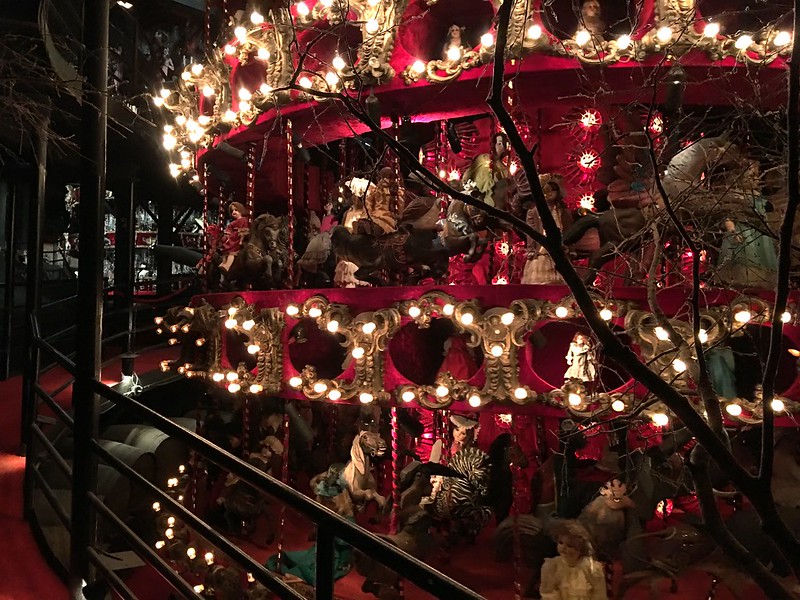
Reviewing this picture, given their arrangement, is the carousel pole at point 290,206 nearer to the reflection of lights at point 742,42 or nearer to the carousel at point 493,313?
the carousel at point 493,313

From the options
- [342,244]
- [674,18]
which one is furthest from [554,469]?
[674,18]

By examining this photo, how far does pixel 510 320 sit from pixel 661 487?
7.03 feet

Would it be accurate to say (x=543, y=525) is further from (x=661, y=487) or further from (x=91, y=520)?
(x=91, y=520)

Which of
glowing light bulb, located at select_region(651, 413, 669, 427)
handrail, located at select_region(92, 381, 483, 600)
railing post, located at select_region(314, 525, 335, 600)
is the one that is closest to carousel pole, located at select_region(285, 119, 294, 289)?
glowing light bulb, located at select_region(651, 413, 669, 427)

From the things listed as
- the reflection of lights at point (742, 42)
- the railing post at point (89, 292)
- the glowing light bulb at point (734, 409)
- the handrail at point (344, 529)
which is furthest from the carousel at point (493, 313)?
the handrail at point (344, 529)

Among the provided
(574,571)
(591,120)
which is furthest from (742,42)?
(574,571)

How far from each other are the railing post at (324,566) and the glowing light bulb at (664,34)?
5.03 metres

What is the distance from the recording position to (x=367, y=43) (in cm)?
539

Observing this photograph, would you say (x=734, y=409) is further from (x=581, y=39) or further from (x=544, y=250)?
(x=581, y=39)

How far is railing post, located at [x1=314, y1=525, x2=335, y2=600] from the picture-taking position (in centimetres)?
132

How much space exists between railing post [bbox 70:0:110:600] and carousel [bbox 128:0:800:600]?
1.22m

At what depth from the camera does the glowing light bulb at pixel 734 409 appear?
427cm

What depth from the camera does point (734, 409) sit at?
14.0 ft

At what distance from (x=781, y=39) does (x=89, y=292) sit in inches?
211
